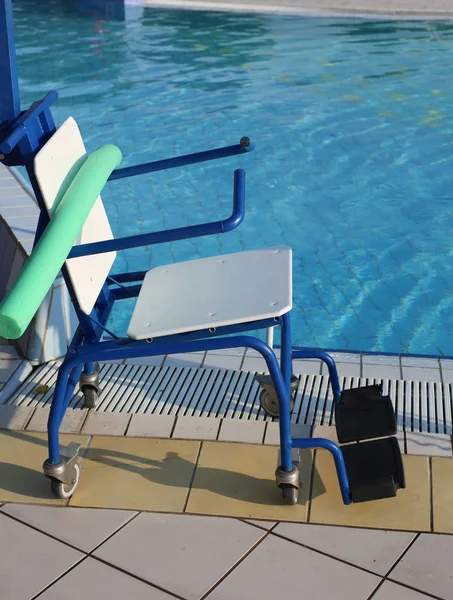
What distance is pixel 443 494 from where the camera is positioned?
263 centimetres

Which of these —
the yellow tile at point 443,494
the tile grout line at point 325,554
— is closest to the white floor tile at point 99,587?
the tile grout line at point 325,554

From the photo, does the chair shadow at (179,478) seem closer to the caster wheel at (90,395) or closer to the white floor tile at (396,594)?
the caster wheel at (90,395)

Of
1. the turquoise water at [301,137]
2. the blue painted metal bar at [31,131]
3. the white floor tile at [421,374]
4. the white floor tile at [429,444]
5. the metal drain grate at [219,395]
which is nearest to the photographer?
the blue painted metal bar at [31,131]

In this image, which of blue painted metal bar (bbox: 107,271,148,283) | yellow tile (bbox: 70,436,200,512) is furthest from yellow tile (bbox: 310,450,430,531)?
blue painted metal bar (bbox: 107,271,148,283)

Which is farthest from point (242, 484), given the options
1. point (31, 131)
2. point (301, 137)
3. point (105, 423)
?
point (301, 137)

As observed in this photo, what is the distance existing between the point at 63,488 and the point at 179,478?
1.24 feet

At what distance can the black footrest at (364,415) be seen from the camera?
8.96ft

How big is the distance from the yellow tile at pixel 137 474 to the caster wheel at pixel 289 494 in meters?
0.32

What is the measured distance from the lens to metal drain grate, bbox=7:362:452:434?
307cm

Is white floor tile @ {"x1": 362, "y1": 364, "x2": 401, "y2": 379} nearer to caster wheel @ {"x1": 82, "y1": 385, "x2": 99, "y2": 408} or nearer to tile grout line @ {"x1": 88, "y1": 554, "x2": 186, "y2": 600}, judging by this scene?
caster wheel @ {"x1": 82, "y1": 385, "x2": 99, "y2": 408}

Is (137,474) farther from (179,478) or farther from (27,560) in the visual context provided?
(27,560)

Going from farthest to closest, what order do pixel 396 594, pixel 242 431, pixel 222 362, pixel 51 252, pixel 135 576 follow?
1. pixel 222 362
2. pixel 242 431
3. pixel 135 576
4. pixel 396 594
5. pixel 51 252

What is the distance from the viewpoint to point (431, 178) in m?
6.30

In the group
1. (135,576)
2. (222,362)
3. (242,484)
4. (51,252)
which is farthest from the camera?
(222,362)
